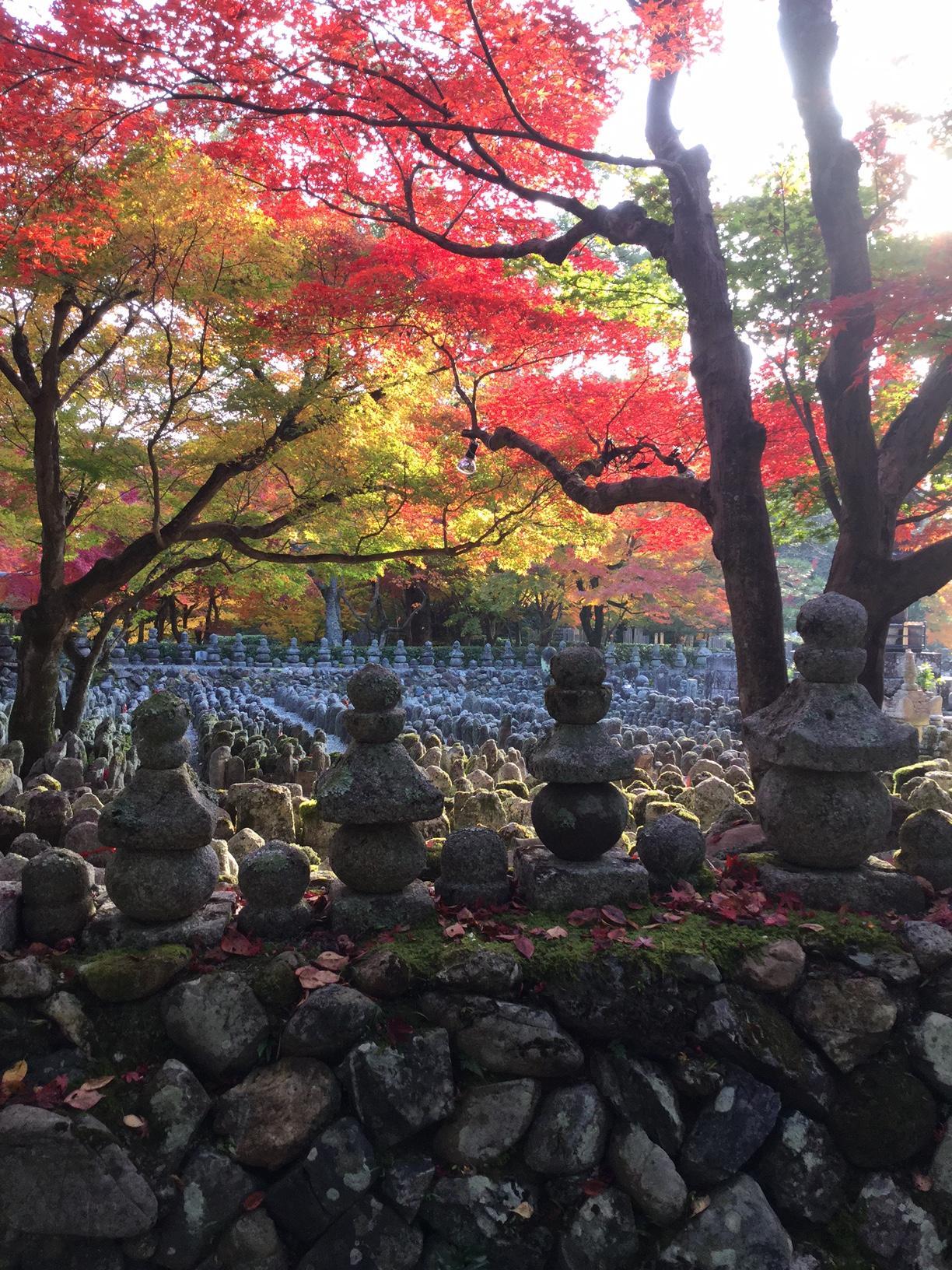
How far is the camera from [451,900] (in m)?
3.44

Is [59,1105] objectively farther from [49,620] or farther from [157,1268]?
[49,620]

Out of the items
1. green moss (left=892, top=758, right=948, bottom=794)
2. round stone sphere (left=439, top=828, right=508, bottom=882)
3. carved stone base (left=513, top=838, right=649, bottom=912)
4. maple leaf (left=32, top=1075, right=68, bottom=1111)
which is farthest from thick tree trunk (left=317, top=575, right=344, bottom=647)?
maple leaf (left=32, top=1075, right=68, bottom=1111)

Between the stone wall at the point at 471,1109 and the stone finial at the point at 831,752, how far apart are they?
1.93ft

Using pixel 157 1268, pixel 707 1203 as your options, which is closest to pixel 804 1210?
pixel 707 1203

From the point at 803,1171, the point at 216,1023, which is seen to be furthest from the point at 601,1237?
the point at 216,1023

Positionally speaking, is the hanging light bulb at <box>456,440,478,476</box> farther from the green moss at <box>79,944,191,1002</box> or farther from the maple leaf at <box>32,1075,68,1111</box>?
the maple leaf at <box>32,1075,68,1111</box>

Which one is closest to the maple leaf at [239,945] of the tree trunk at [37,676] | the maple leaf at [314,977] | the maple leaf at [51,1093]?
the maple leaf at [314,977]

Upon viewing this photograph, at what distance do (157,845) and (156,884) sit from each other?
0.16 metres

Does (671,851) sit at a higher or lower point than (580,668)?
lower

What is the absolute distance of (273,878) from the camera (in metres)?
3.12

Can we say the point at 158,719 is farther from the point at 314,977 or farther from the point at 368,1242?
the point at 368,1242

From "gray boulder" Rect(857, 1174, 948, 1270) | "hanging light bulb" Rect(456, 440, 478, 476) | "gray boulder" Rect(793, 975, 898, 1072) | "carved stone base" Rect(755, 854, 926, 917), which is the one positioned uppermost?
"hanging light bulb" Rect(456, 440, 478, 476)

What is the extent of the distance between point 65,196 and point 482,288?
3.68 m

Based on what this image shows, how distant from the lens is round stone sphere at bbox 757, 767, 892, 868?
3.40 meters
